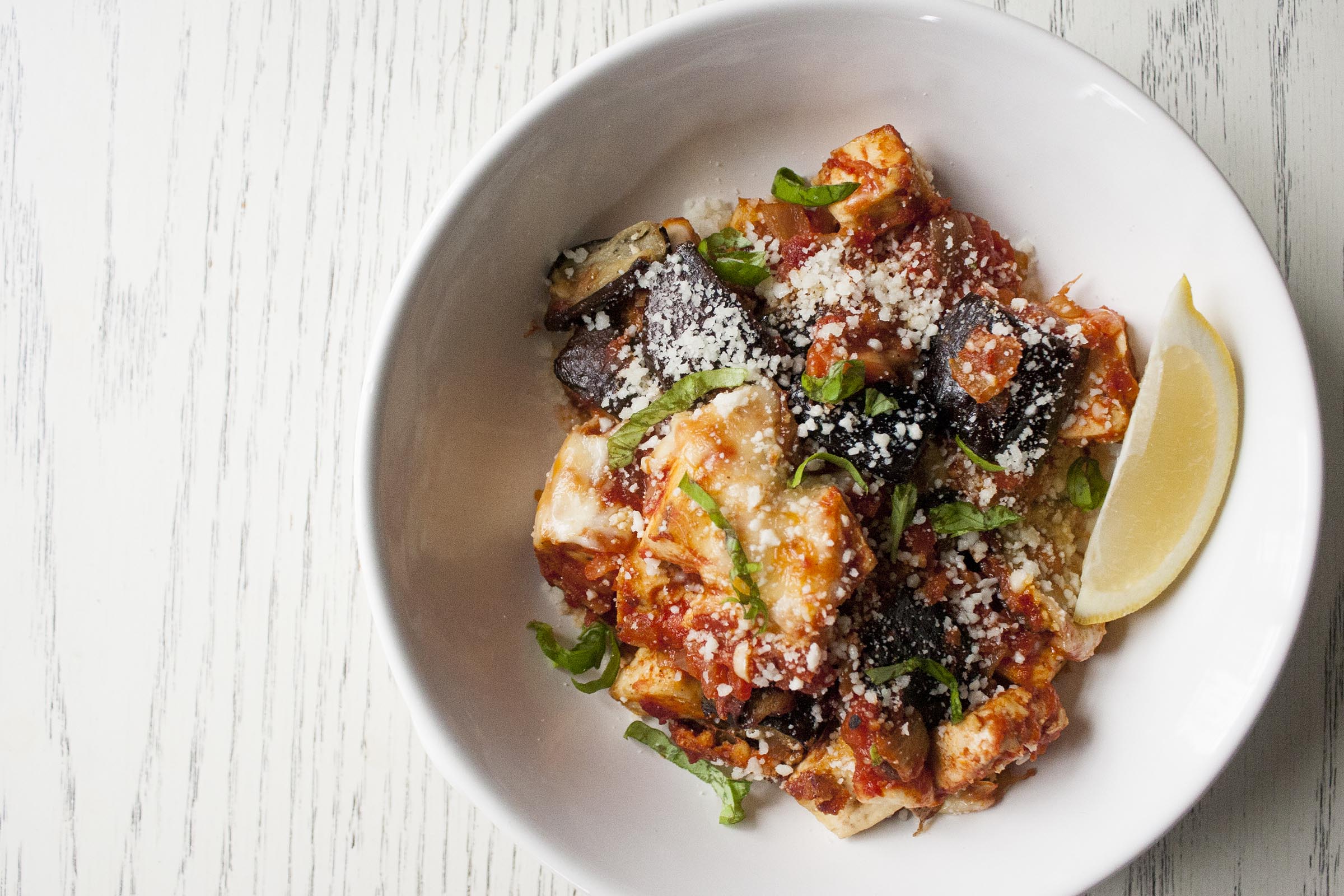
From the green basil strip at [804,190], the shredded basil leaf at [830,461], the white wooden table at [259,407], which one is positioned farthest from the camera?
the white wooden table at [259,407]

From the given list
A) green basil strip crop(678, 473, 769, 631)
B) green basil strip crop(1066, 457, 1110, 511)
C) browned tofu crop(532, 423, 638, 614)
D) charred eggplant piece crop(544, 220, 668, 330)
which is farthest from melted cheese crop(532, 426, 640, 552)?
green basil strip crop(1066, 457, 1110, 511)

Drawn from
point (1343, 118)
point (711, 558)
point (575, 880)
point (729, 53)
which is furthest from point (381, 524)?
point (1343, 118)

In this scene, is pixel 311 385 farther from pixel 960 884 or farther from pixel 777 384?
pixel 960 884

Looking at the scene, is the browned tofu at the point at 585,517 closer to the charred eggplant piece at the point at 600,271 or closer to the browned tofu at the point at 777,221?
the charred eggplant piece at the point at 600,271

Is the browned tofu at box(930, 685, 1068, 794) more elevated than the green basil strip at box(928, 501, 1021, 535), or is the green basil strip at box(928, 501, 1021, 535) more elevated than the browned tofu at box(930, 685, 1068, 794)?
the green basil strip at box(928, 501, 1021, 535)

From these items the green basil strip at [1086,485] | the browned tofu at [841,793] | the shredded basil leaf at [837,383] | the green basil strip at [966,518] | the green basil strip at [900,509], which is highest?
the shredded basil leaf at [837,383]

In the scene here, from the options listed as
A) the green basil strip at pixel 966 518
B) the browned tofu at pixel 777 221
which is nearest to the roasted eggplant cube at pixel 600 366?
the browned tofu at pixel 777 221

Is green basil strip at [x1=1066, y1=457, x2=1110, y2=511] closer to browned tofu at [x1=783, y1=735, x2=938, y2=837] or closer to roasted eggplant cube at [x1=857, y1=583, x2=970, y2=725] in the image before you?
roasted eggplant cube at [x1=857, y1=583, x2=970, y2=725]
